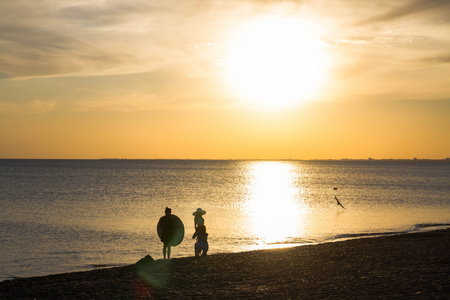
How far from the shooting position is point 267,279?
13617 millimetres

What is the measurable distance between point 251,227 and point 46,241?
1476cm

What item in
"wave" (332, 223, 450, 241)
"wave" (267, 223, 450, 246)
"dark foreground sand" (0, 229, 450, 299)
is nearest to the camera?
"dark foreground sand" (0, 229, 450, 299)

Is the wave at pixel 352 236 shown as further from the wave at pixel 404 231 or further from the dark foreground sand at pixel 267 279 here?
the dark foreground sand at pixel 267 279

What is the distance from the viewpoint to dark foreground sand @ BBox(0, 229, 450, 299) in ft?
38.6

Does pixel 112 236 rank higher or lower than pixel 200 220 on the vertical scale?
lower

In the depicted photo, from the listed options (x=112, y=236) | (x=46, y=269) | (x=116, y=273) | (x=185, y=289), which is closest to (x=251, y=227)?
(x=112, y=236)

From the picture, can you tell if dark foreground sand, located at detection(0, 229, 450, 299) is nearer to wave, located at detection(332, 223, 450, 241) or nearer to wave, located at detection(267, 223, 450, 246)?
wave, located at detection(267, 223, 450, 246)

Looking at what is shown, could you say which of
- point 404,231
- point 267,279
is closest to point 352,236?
point 404,231

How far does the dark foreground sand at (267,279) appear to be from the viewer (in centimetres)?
1177

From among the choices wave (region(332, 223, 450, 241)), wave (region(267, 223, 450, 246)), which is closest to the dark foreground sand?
wave (region(267, 223, 450, 246))

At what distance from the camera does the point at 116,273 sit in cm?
1545

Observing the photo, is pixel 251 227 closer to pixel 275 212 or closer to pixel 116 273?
pixel 275 212

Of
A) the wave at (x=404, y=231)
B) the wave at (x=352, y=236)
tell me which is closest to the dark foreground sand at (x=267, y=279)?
the wave at (x=352, y=236)

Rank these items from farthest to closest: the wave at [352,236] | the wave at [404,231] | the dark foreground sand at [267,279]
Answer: the wave at [404,231], the wave at [352,236], the dark foreground sand at [267,279]
